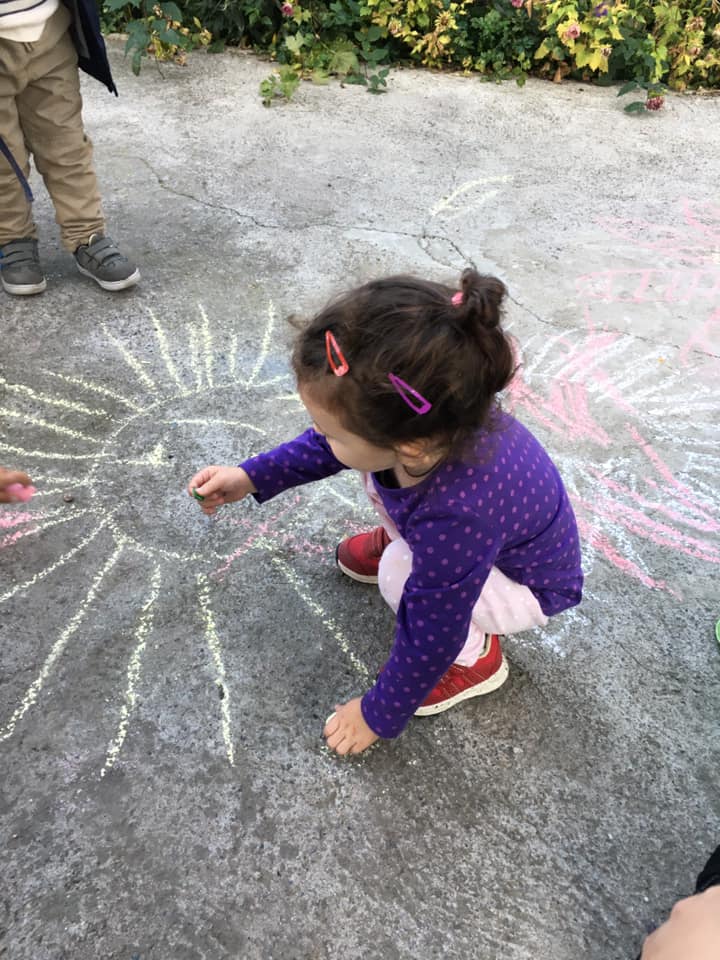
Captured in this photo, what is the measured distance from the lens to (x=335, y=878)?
4.33ft

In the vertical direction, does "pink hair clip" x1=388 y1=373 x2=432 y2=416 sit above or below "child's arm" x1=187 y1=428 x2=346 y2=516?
above

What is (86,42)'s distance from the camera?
2.38 metres

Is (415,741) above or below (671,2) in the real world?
below

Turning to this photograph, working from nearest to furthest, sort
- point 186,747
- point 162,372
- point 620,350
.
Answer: point 186,747, point 162,372, point 620,350

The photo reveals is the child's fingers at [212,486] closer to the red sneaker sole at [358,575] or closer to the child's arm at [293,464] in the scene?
the child's arm at [293,464]

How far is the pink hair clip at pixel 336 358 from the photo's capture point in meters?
1.12

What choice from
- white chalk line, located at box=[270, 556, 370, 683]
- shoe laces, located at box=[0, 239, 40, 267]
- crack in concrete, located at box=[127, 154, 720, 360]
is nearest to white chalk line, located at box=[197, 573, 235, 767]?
white chalk line, located at box=[270, 556, 370, 683]

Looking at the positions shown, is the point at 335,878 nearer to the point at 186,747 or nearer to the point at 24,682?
the point at 186,747

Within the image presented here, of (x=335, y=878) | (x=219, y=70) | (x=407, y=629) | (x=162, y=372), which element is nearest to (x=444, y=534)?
(x=407, y=629)

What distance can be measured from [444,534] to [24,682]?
96 cm

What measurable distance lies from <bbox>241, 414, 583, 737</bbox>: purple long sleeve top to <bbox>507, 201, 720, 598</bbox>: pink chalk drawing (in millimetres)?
526

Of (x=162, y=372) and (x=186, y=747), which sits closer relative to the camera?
(x=186, y=747)

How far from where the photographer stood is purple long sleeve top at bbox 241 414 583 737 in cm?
120

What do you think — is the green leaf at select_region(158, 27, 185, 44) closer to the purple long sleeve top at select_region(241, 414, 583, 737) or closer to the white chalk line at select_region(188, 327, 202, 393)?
the white chalk line at select_region(188, 327, 202, 393)
